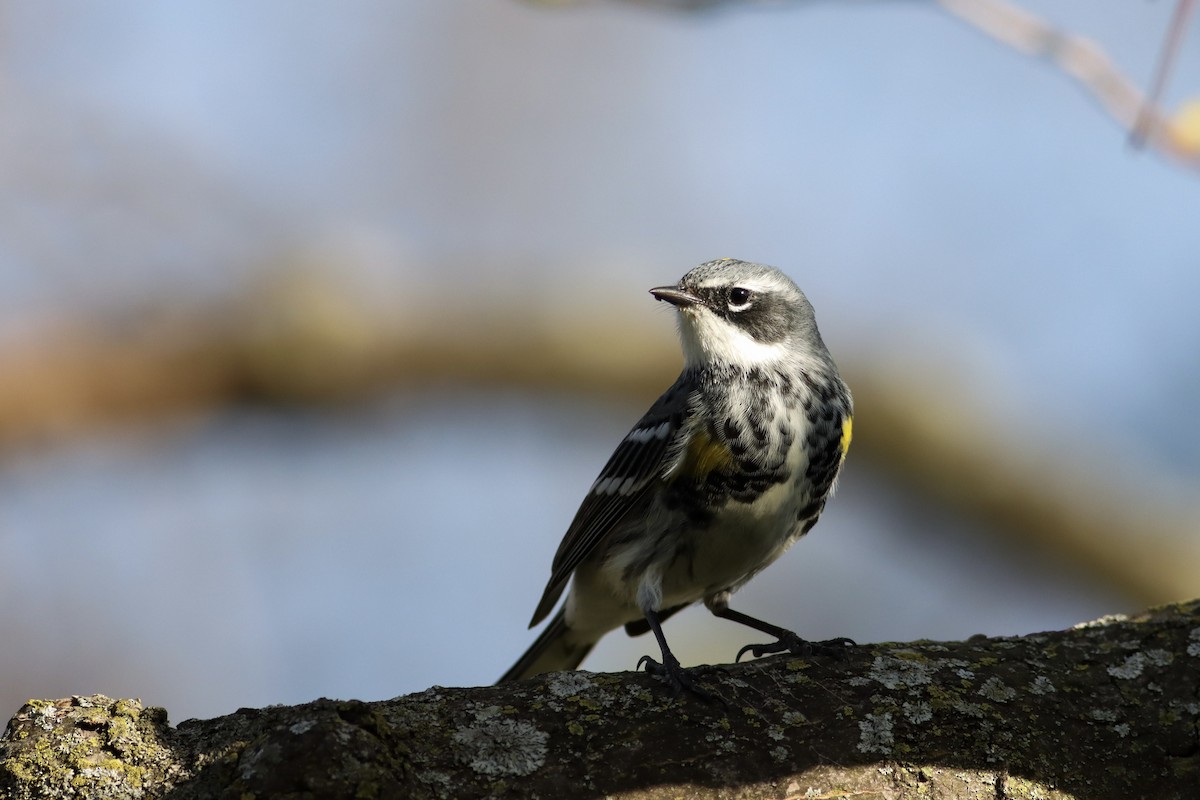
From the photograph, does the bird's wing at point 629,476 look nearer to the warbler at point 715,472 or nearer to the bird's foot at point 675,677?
the warbler at point 715,472

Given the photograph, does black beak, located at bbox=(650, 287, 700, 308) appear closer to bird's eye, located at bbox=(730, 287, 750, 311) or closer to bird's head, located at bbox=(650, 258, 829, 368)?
bird's head, located at bbox=(650, 258, 829, 368)

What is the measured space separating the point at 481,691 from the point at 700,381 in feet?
6.16

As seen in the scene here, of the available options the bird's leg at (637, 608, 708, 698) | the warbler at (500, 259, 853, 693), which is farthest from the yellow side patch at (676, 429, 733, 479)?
the bird's leg at (637, 608, 708, 698)

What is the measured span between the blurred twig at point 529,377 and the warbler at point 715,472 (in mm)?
3213

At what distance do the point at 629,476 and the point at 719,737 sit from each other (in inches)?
66.7

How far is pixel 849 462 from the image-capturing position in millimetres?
A: 8273

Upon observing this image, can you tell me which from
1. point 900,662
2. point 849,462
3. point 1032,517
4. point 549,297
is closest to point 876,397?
point 849,462

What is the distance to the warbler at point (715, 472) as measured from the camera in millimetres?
4469

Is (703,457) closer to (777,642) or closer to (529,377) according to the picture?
(777,642)

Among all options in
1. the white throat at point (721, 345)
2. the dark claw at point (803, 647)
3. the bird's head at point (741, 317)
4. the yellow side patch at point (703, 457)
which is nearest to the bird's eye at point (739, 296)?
the bird's head at point (741, 317)

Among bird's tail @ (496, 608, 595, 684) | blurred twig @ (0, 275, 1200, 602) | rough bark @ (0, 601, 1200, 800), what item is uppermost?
blurred twig @ (0, 275, 1200, 602)

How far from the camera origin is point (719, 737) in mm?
3162

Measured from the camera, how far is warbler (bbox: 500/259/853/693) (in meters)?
4.47

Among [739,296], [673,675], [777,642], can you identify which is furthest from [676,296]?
[673,675]
